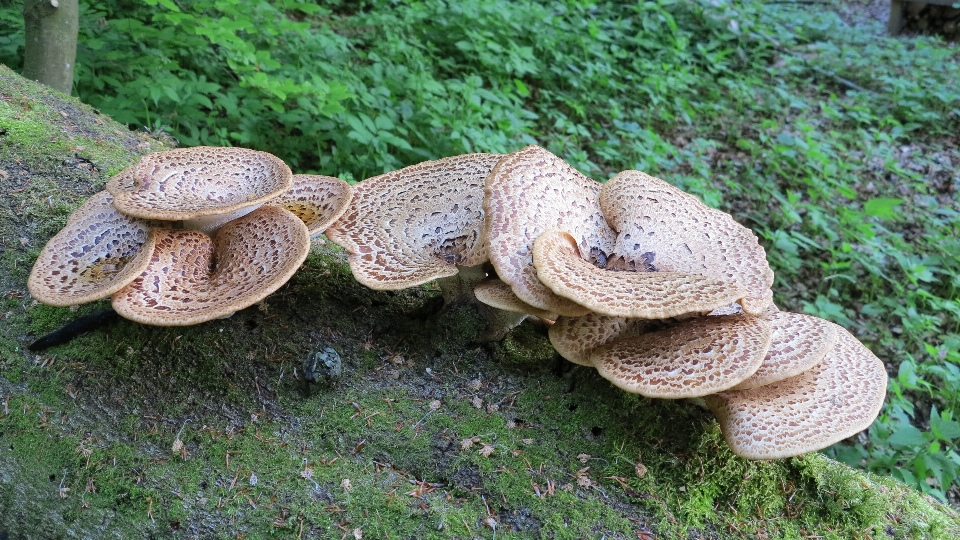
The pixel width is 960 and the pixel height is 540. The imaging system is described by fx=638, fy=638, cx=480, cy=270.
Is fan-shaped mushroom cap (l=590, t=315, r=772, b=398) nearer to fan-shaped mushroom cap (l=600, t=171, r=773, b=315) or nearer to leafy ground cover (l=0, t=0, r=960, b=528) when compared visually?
fan-shaped mushroom cap (l=600, t=171, r=773, b=315)

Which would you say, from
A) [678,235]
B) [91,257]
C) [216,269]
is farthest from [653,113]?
[91,257]

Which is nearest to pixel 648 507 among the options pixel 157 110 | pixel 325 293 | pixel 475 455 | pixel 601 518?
pixel 601 518

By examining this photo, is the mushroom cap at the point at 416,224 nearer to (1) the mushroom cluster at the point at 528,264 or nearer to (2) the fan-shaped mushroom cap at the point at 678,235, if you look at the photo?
(1) the mushroom cluster at the point at 528,264

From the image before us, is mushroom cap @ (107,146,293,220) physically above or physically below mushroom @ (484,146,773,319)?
below

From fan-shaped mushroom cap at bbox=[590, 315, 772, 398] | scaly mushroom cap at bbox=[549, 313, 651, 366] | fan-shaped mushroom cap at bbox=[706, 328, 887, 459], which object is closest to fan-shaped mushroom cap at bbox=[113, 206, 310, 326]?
scaly mushroom cap at bbox=[549, 313, 651, 366]

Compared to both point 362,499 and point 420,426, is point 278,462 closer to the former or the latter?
point 362,499

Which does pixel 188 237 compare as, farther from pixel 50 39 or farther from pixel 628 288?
pixel 50 39
